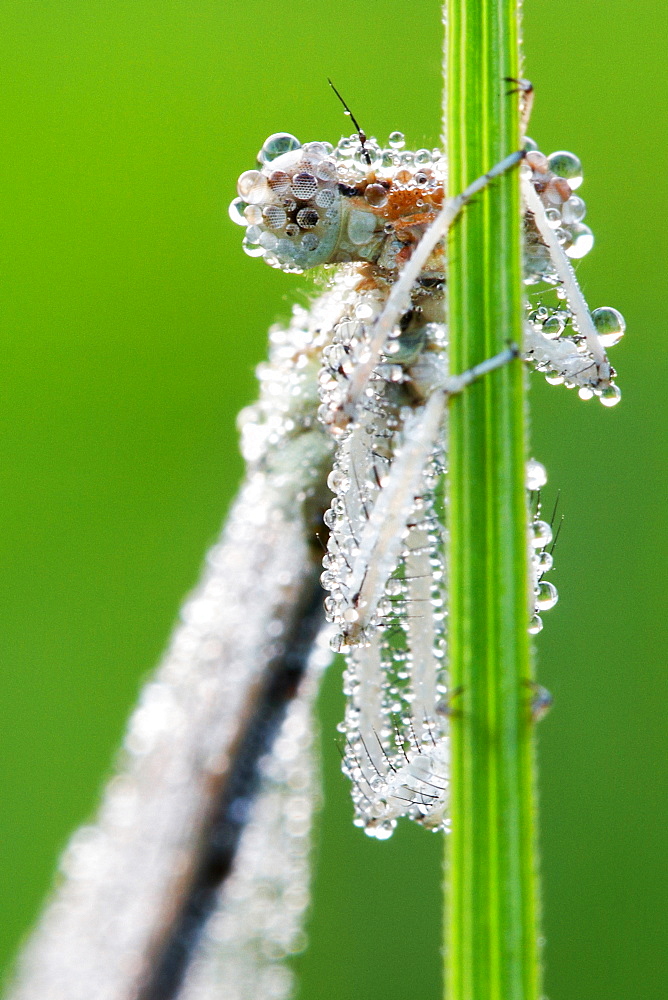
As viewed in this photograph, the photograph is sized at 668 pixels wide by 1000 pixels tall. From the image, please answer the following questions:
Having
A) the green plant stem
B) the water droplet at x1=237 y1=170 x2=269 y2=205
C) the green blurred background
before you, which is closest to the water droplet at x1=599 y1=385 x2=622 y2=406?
the green plant stem

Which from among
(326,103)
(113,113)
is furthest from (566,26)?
(113,113)

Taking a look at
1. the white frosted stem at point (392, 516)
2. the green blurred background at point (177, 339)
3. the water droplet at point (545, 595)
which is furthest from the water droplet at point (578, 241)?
the green blurred background at point (177, 339)

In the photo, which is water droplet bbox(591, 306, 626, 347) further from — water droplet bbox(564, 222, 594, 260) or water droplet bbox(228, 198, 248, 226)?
water droplet bbox(228, 198, 248, 226)

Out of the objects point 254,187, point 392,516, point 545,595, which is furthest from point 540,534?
point 254,187

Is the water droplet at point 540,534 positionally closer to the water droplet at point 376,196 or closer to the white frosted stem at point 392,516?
the white frosted stem at point 392,516

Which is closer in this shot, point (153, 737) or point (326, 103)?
point (153, 737)

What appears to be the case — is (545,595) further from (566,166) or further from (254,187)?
(254,187)

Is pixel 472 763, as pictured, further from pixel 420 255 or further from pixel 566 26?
pixel 566 26
